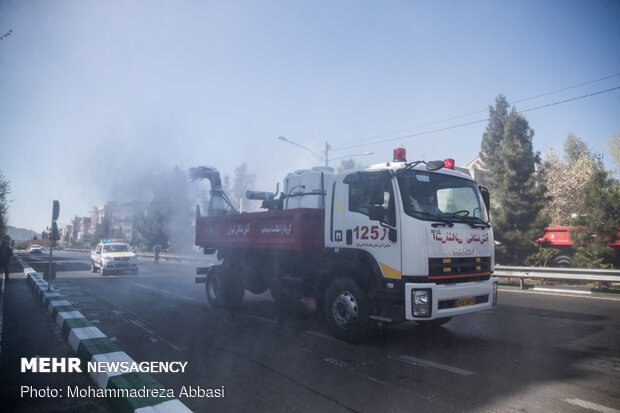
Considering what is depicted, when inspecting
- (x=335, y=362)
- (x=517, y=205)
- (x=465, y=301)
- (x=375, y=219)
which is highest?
(x=517, y=205)

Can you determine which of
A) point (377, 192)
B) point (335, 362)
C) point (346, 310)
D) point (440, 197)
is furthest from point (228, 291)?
point (440, 197)

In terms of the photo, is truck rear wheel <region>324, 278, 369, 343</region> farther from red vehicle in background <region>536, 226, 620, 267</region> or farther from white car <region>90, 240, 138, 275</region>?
white car <region>90, 240, 138, 275</region>

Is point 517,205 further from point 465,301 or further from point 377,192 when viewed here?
point 377,192

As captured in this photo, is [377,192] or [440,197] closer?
[377,192]

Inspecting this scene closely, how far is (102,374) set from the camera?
3.95 metres

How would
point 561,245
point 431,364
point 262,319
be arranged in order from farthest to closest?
1. point 561,245
2. point 262,319
3. point 431,364

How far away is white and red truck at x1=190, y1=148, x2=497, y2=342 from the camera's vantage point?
5035 millimetres

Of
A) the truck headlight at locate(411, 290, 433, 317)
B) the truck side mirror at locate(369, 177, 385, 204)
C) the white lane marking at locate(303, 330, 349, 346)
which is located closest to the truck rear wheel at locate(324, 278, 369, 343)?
the white lane marking at locate(303, 330, 349, 346)

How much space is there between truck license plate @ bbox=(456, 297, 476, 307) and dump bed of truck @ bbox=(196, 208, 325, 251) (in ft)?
7.96

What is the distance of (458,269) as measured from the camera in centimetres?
530

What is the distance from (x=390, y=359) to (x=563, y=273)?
401 inches

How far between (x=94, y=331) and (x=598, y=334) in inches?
324

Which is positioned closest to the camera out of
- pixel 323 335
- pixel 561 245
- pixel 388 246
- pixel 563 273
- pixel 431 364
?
pixel 431 364

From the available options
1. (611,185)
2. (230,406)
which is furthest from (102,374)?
(611,185)
